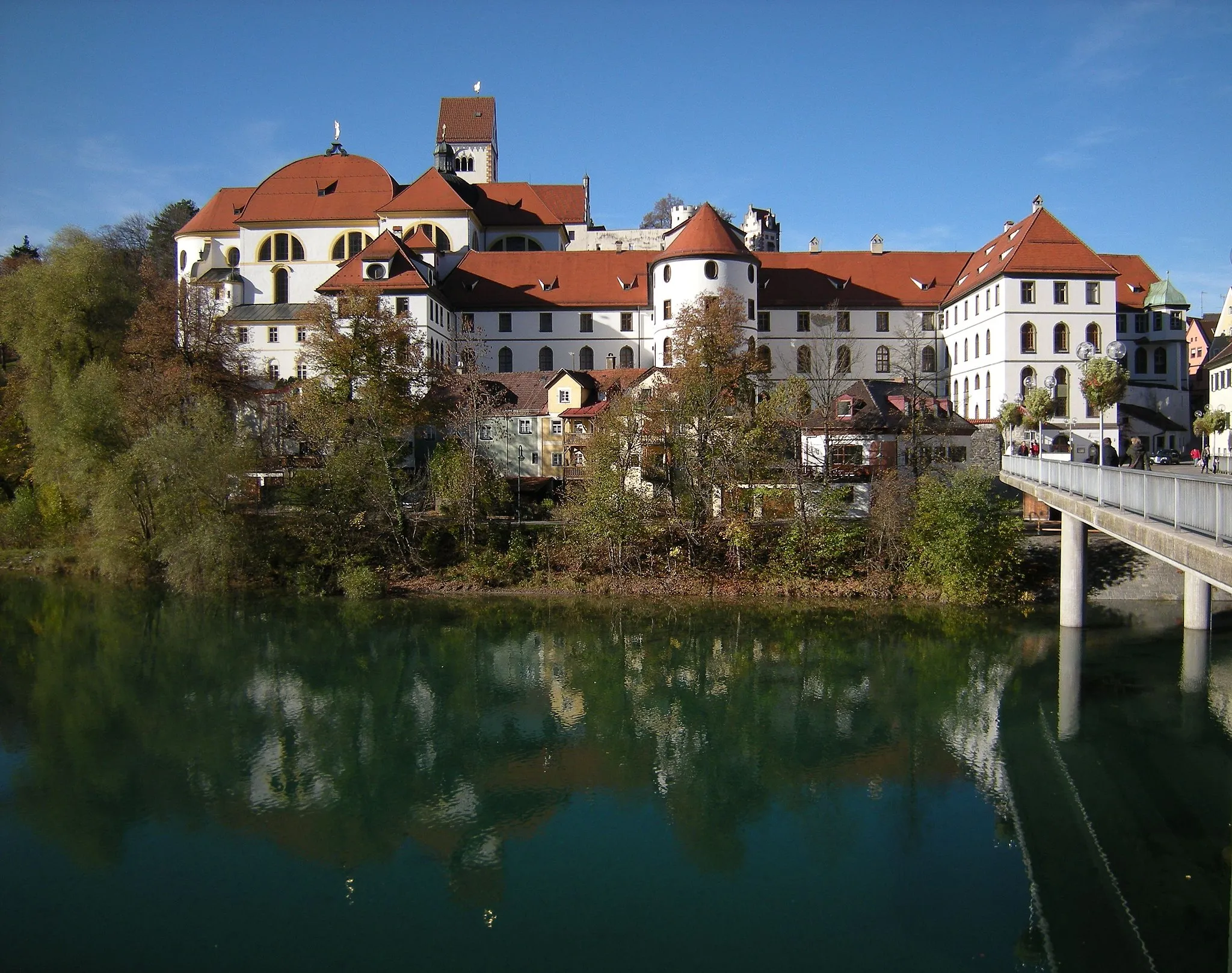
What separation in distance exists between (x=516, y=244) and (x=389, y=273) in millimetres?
16108

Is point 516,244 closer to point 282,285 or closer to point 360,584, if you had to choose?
point 282,285

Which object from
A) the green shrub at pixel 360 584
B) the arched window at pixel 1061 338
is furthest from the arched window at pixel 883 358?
the green shrub at pixel 360 584

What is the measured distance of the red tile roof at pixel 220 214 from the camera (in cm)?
5984

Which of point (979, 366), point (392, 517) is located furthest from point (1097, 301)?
point (392, 517)

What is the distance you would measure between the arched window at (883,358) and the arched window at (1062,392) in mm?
10060

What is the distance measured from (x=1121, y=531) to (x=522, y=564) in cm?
2178

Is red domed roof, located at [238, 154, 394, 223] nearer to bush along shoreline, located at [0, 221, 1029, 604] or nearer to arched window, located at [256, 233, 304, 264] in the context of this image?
arched window, located at [256, 233, 304, 264]

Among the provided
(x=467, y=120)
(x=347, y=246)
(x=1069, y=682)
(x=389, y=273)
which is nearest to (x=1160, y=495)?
(x=1069, y=682)

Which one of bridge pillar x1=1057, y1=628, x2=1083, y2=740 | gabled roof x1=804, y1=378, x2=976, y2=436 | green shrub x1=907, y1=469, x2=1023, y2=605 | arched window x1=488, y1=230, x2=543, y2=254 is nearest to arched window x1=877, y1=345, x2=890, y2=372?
gabled roof x1=804, y1=378, x2=976, y2=436

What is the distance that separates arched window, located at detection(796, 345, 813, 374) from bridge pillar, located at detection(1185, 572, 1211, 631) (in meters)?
28.0

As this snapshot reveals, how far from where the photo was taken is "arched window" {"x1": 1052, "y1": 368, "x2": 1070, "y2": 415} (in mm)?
44656

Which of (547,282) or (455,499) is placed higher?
(547,282)

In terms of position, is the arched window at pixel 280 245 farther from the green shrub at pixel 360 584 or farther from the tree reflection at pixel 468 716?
the tree reflection at pixel 468 716

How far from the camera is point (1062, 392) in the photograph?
44.8 m
